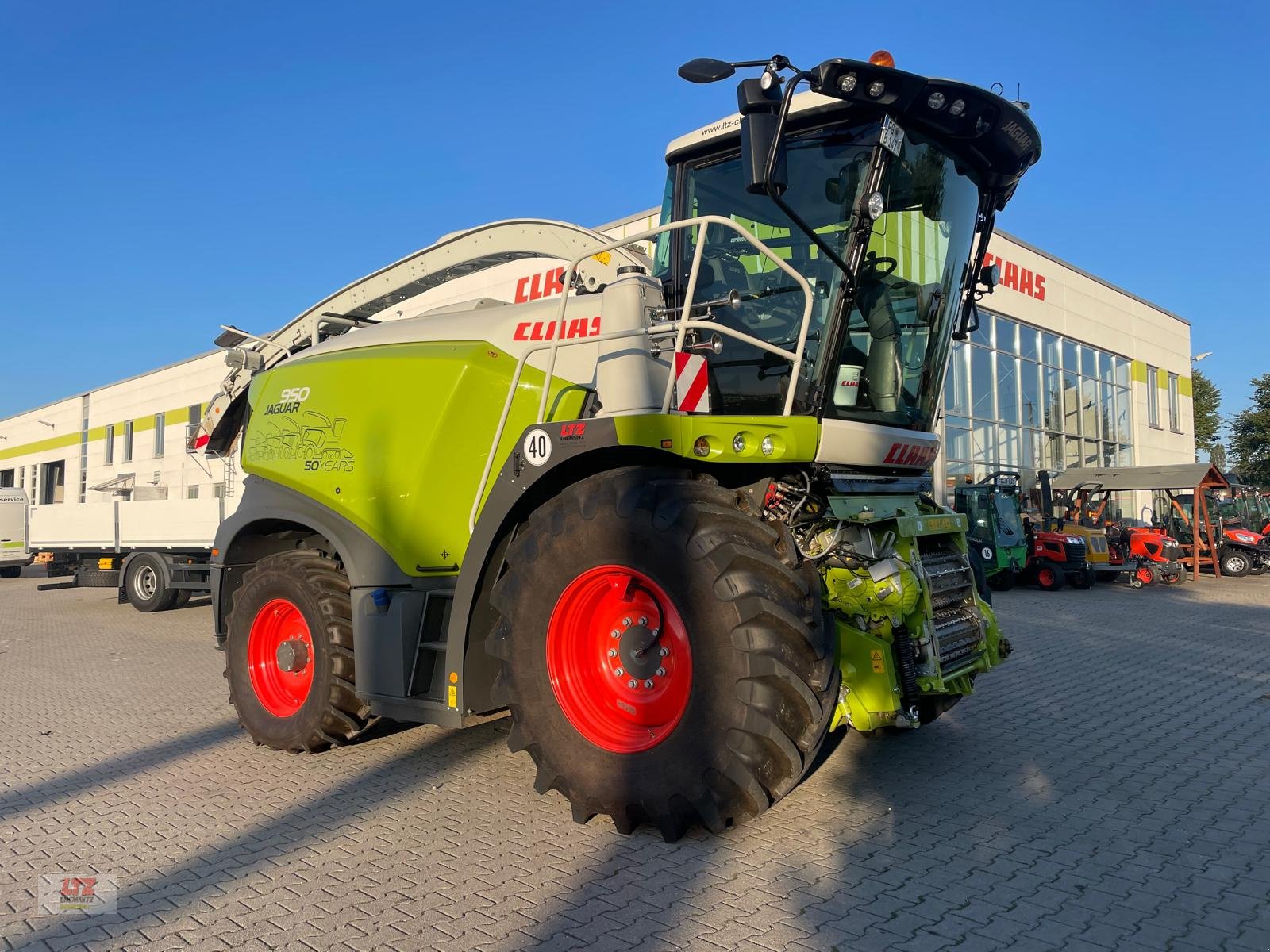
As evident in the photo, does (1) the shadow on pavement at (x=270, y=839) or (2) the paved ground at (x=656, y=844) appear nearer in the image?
(2) the paved ground at (x=656, y=844)

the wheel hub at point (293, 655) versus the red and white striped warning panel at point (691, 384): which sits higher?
the red and white striped warning panel at point (691, 384)

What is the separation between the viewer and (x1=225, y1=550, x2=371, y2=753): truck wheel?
533 centimetres

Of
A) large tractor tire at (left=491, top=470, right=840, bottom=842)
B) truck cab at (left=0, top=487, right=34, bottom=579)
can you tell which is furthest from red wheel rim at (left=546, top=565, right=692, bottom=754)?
truck cab at (left=0, top=487, right=34, bottom=579)

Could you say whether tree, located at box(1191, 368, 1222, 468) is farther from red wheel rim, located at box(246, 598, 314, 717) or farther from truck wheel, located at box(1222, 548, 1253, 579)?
red wheel rim, located at box(246, 598, 314, 717)

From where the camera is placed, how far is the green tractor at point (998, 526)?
58.0 ft

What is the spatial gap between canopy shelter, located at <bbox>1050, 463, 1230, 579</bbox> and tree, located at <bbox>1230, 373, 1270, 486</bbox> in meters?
24.4

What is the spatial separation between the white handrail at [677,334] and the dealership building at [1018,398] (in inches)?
408

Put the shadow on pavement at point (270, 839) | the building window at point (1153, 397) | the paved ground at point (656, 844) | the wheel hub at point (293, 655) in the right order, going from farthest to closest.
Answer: the building window at point (1153, 397), the wheel hub at point (293, 655), the shadow on pavement at point (270, 839), the paved ground at point (656, 844)

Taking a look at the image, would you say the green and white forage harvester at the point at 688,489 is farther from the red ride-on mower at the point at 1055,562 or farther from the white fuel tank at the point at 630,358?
the red ride-on mower at the point at 1055,562

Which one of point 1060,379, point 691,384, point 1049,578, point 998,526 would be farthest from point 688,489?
point 1060,379

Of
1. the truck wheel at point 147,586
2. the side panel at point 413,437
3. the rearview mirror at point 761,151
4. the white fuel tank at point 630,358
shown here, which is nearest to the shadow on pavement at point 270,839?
the side panel at point 413,437

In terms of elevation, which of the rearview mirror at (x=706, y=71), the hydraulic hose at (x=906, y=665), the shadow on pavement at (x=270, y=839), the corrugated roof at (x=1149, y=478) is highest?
the rearview mirror at (x=706, y=71)

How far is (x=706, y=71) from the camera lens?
3855 mm

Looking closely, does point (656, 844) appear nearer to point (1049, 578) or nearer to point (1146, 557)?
point (1049, 578)
